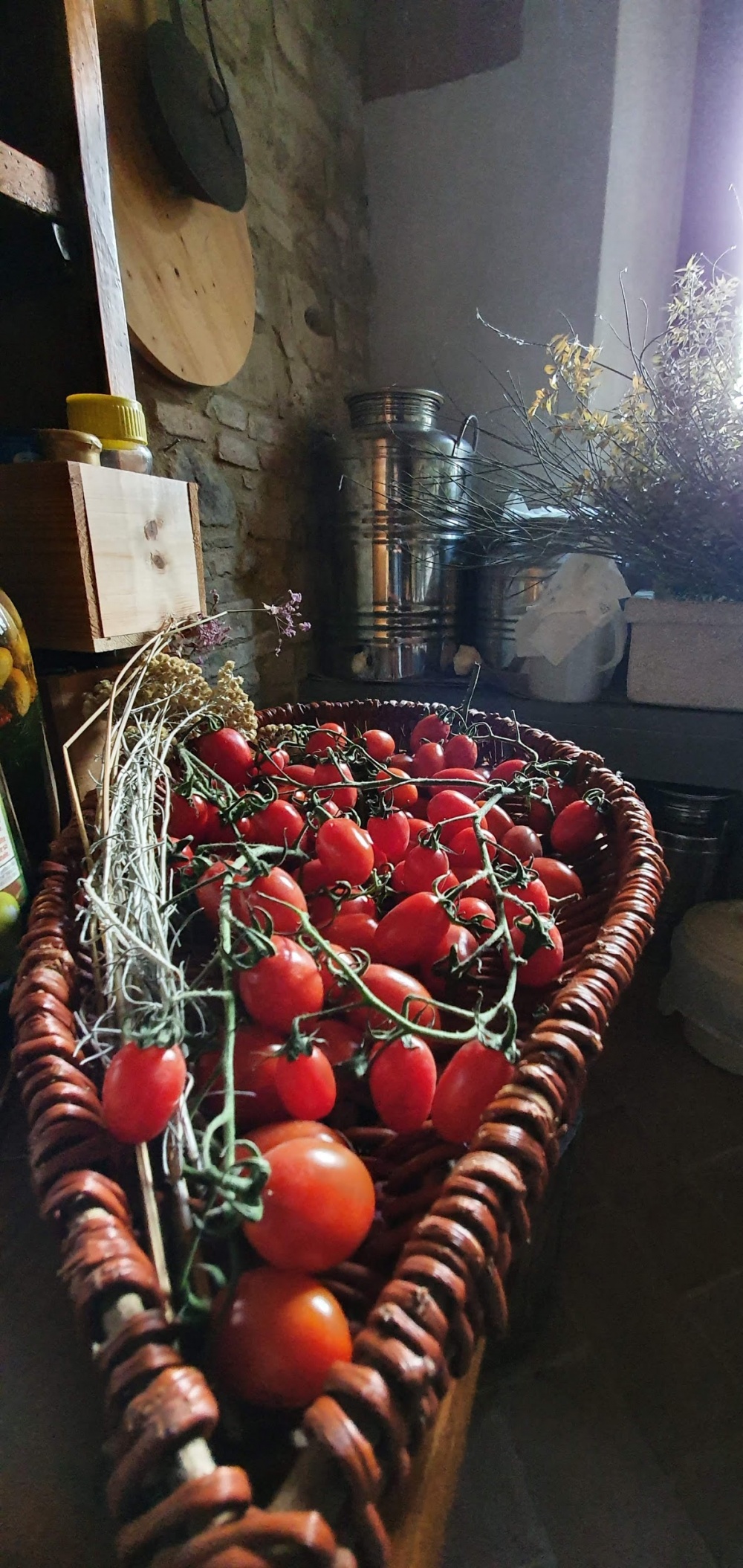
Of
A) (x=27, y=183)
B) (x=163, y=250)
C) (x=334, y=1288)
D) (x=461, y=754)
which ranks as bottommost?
(x=334, y=1288)

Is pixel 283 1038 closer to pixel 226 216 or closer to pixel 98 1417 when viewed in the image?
pixel 98 1417

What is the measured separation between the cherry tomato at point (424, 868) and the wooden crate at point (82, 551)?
1.14 ft

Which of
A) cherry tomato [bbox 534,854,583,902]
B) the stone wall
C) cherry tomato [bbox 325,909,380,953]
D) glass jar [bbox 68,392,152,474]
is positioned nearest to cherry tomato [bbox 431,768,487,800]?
cherry tomato [bbox 534,854,583,902]

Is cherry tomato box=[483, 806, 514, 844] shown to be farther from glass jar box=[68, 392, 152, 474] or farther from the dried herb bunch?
the dried herb bunch

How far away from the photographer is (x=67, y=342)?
27.1 inches

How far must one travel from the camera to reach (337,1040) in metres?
0.44

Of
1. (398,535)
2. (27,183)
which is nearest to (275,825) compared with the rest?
(27,183)

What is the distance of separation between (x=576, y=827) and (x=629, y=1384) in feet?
2.19

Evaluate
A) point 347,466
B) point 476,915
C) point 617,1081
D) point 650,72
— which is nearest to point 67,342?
point 476,915

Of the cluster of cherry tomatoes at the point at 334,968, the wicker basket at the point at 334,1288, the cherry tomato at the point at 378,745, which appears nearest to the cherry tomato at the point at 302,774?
the cluster of cherry tomatoes at the point at 334,968

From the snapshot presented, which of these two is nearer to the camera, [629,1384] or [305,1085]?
[305,1085]

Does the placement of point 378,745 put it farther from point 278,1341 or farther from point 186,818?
point 278,1341

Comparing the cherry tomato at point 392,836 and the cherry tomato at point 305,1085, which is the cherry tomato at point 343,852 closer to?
the cherry tomato at point 392,836

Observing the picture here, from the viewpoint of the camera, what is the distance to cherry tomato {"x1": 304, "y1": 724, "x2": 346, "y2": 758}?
813mm
